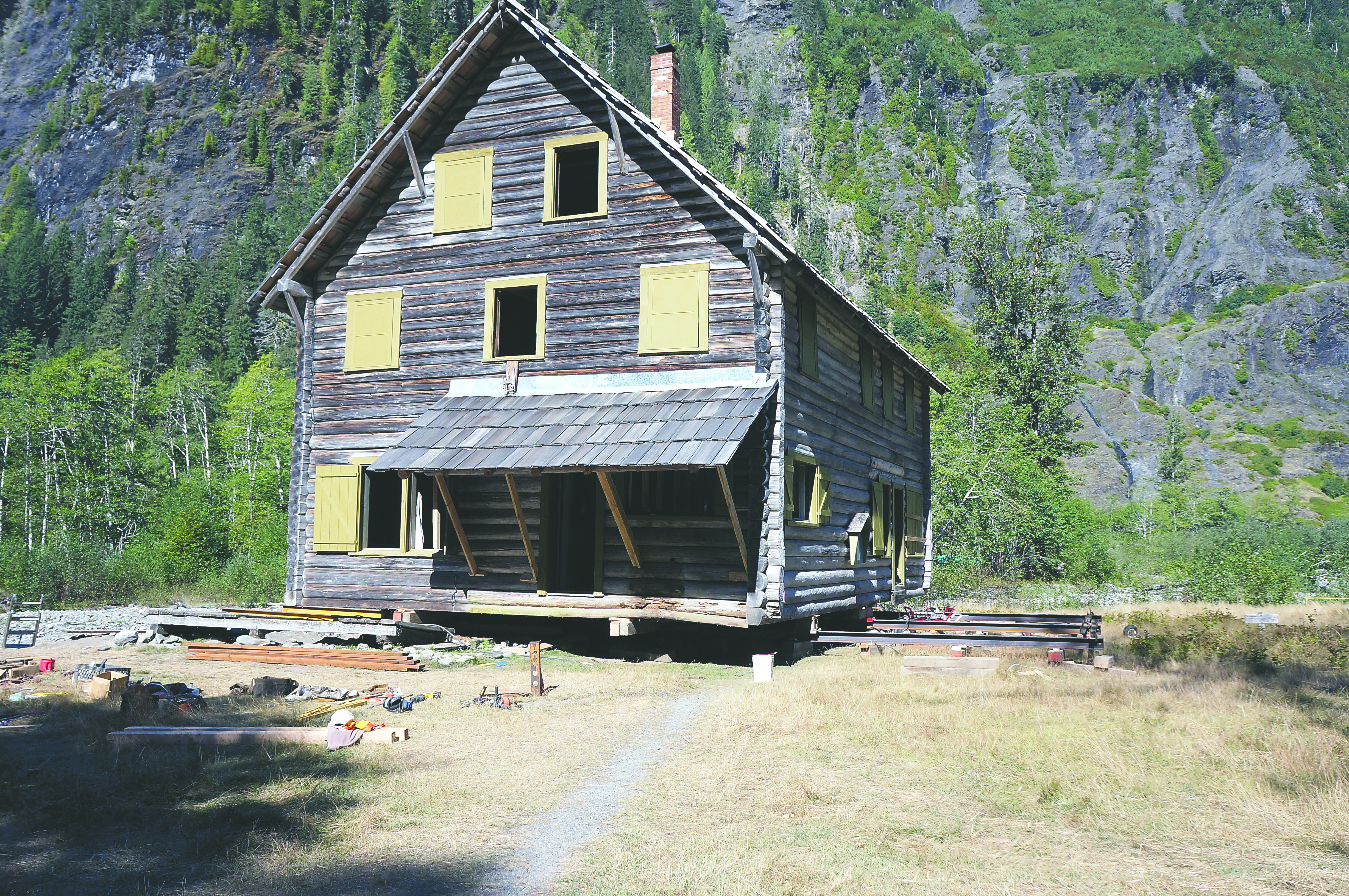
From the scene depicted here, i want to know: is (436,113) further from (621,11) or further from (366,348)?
(621,11)

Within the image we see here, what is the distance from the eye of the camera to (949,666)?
14.2 m

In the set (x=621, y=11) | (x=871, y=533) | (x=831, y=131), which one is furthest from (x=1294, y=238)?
(x=871, y=533)

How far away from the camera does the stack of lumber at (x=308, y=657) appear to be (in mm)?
14852

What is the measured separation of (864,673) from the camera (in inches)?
555

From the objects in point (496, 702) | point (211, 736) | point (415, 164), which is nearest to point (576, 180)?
point (415, 164)

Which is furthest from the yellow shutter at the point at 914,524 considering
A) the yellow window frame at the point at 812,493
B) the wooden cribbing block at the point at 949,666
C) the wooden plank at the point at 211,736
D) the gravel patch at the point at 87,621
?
the wooden plank at the point at 211,736

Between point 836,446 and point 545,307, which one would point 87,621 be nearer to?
point 545,307

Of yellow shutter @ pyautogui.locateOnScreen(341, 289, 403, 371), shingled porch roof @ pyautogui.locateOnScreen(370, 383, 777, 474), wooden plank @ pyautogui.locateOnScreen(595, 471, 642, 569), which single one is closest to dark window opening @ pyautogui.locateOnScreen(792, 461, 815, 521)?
shingled porch roof @ pyautogui.locateOnScreen(370, 383, 777, 474)

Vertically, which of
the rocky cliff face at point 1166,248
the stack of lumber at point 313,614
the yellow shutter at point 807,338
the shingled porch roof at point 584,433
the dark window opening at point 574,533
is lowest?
the stack of lumber at point 313,614

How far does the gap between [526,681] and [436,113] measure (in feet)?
36.6

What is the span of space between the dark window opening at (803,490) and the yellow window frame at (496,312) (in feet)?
16.6

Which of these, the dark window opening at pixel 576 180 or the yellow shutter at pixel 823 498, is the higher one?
the dark window opening at pixel 576 180

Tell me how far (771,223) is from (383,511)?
60671 millimetres

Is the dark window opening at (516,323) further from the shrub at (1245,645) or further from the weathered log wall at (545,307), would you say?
the shrub at (1245,645)
